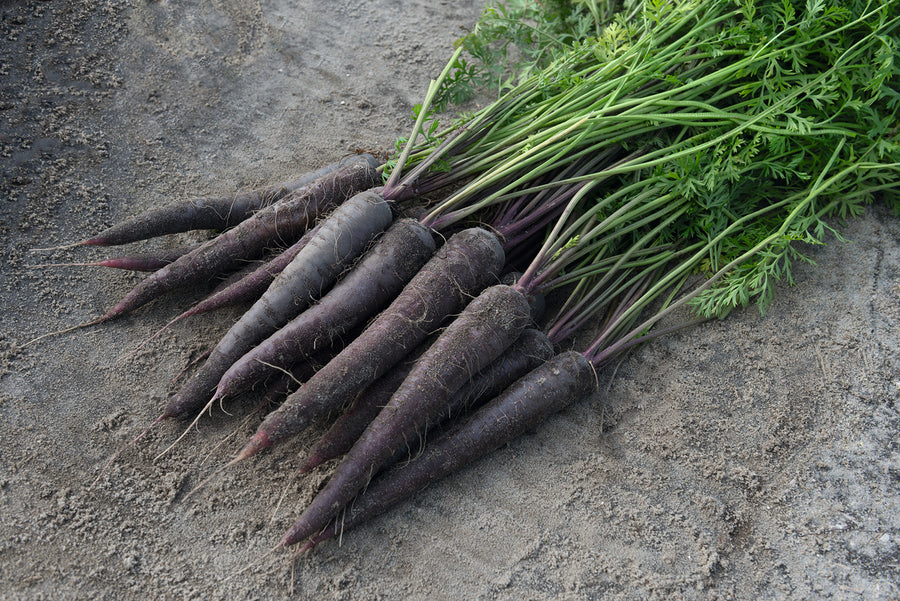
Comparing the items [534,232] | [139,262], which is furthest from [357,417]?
[139,262]

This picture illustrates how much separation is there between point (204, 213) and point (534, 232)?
185cm

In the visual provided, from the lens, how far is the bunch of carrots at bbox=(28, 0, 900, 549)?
2609 mm

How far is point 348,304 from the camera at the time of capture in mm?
2764

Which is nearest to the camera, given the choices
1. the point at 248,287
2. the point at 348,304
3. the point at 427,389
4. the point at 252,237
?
the point at 427,389

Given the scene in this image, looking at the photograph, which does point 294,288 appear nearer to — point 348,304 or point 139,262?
point 348,304

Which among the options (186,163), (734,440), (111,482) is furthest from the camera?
(186,163)

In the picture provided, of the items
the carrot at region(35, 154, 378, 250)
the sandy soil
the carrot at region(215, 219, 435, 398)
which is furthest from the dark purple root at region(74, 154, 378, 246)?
the carrot at region(215, 219, 435, 398)

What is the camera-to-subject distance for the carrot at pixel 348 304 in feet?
8.69

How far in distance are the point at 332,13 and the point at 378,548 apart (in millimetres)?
4287

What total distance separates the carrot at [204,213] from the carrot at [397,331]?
0.92 meters

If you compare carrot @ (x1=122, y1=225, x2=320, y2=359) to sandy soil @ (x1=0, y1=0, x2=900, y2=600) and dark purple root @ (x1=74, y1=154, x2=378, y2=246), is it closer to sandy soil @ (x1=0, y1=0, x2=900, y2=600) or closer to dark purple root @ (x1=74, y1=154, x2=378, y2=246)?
sandy soil @ (x1=0, y1=0, x2=900, y2=600)

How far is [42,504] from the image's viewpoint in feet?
7.83

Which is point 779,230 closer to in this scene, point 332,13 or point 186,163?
point 186,163

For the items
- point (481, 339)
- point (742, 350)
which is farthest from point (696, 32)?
point (481, 339)
